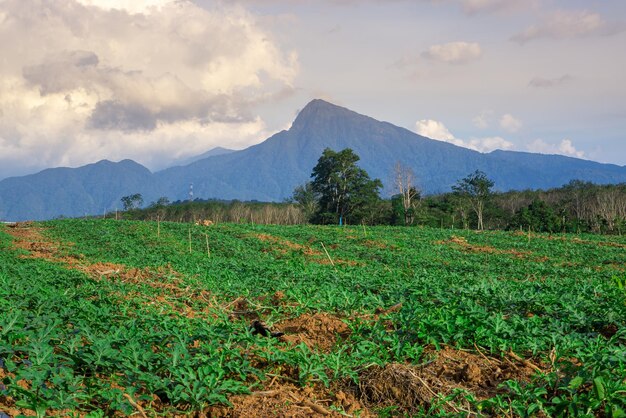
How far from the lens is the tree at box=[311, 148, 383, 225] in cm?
5653

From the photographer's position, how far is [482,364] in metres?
4.68

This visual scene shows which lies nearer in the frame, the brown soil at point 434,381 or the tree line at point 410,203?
the brown soil at point 434,381

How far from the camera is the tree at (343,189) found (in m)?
56.5

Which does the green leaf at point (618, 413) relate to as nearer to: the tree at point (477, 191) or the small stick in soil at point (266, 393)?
the small stick in soil at point (266, 393)

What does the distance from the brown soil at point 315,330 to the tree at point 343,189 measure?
4937 cm

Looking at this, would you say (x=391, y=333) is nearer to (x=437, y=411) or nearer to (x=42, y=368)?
(x=437, y=411)

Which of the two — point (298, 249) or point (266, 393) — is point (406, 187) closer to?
point (298, 249)

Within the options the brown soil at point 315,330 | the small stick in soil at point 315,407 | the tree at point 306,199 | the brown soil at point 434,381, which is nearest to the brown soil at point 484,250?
the brown soil at point 315,330

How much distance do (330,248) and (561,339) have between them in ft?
60.9

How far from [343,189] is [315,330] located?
5160 centimetres

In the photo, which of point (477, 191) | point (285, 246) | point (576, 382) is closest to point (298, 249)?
point (285, 246)

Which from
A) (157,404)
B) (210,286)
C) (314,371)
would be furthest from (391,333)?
(210,286)

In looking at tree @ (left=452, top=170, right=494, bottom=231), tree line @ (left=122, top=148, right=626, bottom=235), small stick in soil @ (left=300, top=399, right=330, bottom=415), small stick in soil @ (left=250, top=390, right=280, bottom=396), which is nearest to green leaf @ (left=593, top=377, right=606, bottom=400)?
small stick in soil @ (left=300, top=399, right=330, bottom=415)

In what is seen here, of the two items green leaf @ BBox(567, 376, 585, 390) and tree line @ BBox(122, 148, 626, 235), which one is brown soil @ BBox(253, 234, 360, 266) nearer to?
green leaf @ BBox(567, 376, 585, 390)
